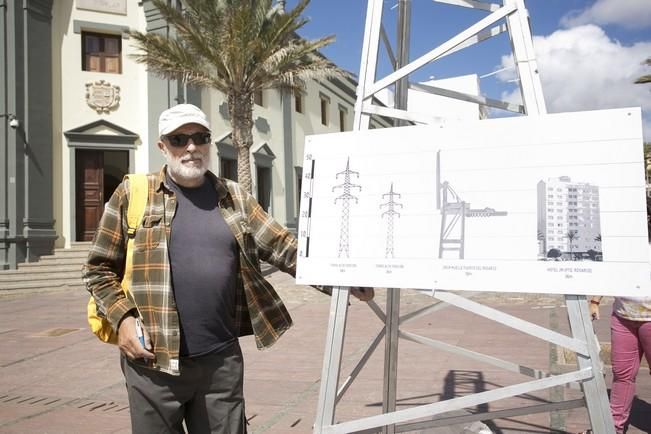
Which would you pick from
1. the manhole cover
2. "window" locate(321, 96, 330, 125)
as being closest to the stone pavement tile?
the manhole cover

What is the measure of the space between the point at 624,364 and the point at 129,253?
315 centimetres

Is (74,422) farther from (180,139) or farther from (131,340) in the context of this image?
(180,139)

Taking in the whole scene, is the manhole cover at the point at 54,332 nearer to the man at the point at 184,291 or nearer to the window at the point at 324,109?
the man at the point at 184,291

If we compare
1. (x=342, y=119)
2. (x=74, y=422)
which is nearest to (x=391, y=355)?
(x=74, y=422)

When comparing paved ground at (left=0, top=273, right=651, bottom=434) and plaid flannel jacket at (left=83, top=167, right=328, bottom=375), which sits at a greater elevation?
plaid flannel jacket at (left=83, top=167, right=328, bottom=375)

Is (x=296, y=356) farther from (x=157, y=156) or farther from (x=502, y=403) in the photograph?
(x=157, y=156)

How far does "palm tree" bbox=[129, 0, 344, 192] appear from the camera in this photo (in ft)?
41.9

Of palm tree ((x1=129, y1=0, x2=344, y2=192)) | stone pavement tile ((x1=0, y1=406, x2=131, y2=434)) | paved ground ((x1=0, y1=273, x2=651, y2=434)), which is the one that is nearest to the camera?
stone pavement tile ((x1=0, y1=406, x2=131, y2=434))

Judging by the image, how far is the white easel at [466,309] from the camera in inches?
80.0

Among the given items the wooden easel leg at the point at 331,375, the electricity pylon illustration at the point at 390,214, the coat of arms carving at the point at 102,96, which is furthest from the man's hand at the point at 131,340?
the coat of arms carving at the point at 102,96

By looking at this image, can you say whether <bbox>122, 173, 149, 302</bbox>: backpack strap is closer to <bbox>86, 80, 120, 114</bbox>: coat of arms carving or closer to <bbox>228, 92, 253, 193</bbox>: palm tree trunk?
<bbox>228, 92, 253, 193</bbox>: palm tree trunk

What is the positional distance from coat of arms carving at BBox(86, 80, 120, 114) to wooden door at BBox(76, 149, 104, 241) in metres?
1.42

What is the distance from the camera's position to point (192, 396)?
229 centimetres

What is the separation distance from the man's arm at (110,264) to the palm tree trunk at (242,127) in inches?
470
